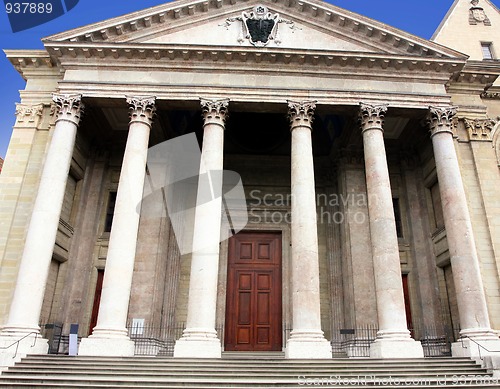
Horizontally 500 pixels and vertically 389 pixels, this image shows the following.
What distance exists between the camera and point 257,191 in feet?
67.2

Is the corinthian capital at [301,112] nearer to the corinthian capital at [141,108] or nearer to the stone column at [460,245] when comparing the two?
the stone column at [460,245]

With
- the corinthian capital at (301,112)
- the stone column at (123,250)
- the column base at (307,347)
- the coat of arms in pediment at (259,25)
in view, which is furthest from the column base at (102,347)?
the coat of arms in pediment at (259,25)

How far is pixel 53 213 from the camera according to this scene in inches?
555

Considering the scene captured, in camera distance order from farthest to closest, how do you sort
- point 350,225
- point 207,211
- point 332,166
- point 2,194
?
point 332,166, point 350,225, point 2,194, point 207,211

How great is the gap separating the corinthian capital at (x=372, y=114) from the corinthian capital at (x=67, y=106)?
10.6 meters

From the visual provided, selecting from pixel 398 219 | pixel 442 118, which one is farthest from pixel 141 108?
pixel 398 219

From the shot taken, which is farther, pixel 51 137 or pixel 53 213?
pixel 51 137

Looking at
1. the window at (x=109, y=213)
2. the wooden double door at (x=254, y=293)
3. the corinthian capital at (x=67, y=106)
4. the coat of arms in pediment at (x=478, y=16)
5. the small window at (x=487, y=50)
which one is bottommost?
the wooden double door at (x=254, y=293)

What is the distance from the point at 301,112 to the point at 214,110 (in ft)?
10.6

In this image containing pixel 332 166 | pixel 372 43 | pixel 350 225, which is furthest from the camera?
pixel 332 166

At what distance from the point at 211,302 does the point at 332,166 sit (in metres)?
10.3

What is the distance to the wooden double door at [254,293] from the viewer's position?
1798 centimetres

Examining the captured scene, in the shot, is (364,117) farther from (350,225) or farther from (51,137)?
(51,137)

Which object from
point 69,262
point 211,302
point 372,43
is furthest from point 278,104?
point 69,262
